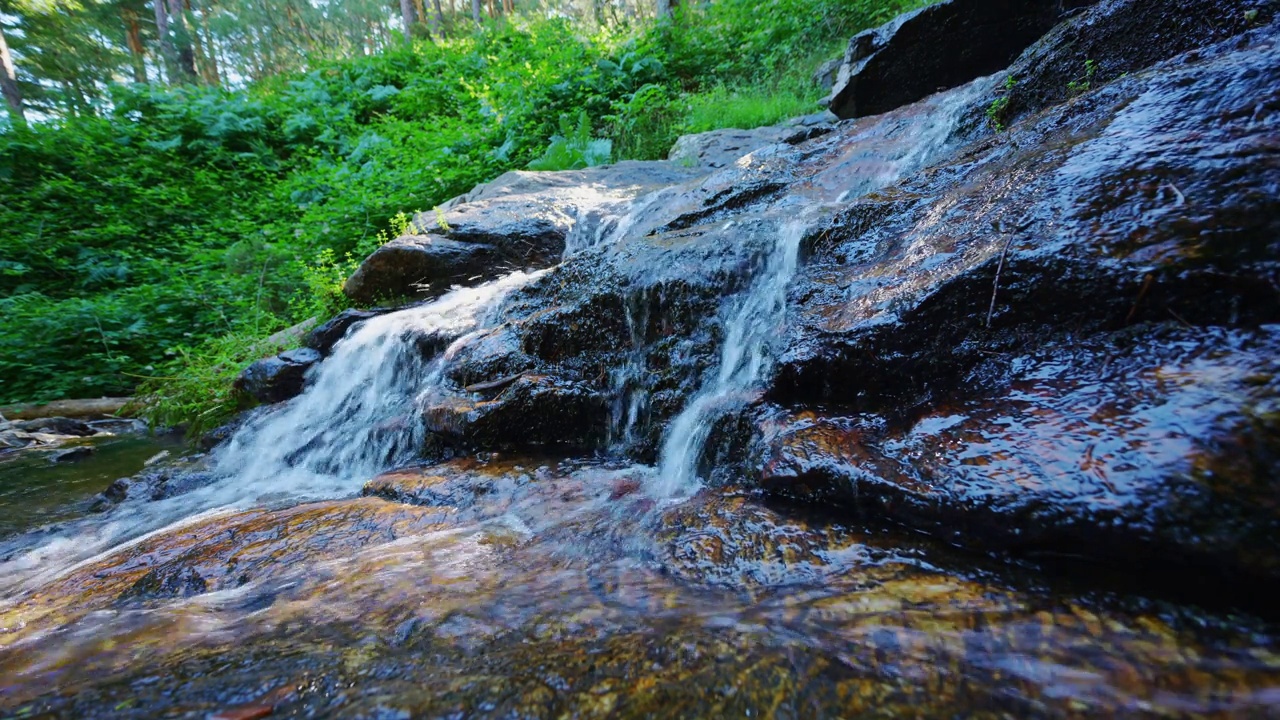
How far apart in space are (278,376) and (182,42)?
1959 cm

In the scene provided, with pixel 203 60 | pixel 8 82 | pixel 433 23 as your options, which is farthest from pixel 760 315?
pixel 203 60

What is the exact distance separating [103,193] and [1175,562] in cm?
1589

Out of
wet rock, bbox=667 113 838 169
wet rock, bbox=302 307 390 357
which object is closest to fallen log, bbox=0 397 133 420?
wet rock, bbox=302 307 390 357

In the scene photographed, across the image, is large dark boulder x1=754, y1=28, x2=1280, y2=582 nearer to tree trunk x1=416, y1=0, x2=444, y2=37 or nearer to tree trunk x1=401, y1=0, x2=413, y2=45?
tree trunk x1=401, y1=0, x2=413, y2=45

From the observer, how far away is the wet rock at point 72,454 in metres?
5.41

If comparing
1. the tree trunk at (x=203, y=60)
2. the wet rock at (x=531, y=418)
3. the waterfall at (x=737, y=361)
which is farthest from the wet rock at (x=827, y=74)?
the tree trunk at (x=203, y=60)

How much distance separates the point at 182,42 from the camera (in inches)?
701

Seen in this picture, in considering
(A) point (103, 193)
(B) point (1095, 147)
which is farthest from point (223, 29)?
(B) point (1095, 147)

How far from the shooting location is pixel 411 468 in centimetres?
353

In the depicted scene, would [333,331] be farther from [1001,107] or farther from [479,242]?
[1001,107]

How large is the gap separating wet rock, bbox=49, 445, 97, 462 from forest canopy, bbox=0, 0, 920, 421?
2.79 ft

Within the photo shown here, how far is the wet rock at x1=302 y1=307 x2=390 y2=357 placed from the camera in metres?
6.11

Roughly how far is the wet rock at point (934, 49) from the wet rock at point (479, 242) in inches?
100

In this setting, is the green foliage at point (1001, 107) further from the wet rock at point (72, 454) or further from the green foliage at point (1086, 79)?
the wet rock at point (72, 454)
